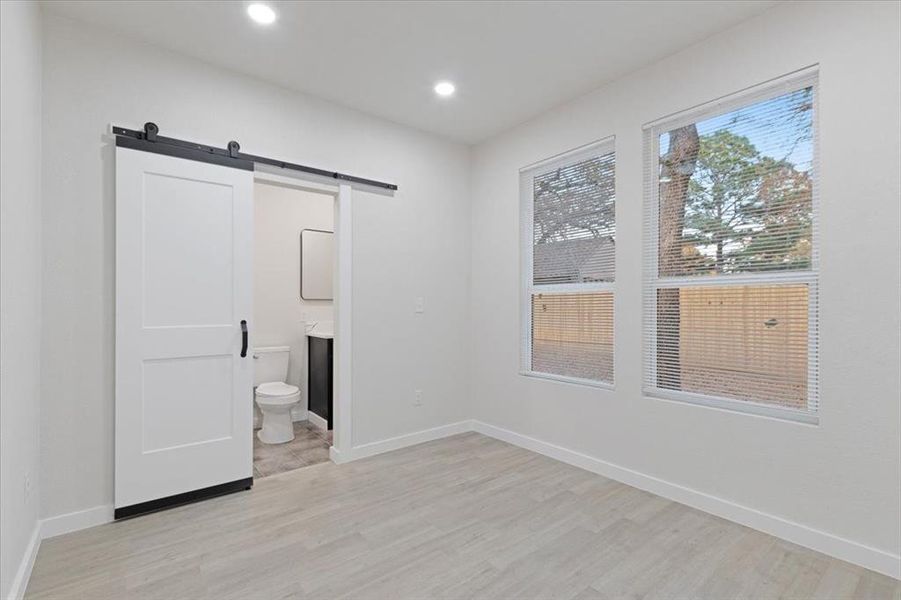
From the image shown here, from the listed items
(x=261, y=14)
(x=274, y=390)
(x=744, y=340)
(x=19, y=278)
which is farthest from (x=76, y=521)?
(x=744, y=340)

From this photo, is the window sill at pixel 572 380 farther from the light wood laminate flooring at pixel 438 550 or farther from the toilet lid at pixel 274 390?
the toilet lid at pixel 274 390

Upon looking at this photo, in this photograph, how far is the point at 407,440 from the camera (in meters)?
3.85

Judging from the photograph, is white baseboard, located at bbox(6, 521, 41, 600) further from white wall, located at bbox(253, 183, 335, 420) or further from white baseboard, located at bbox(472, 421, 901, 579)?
white baseboard, located at bbox(472, 421, 901, 579)

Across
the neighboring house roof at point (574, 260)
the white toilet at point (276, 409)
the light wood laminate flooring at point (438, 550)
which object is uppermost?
the neighboring house roof at point (574, 260)

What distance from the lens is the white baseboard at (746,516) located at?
2.04m

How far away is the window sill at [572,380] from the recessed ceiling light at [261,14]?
9.97 ft

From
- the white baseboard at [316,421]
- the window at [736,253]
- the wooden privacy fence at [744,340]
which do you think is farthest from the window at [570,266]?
the white baseboard at [316,421]

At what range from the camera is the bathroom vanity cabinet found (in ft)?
13.8

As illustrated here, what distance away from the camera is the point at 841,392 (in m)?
2.14

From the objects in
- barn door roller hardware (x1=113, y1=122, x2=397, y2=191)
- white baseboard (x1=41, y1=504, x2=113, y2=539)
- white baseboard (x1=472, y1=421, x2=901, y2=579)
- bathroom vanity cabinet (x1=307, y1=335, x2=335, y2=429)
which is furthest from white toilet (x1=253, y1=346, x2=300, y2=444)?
white baseboard (x1=472, y1=421, x2=901, y2=579)

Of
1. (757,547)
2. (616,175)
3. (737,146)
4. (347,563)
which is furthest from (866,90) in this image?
(347,563)

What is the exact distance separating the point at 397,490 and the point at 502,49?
2870mm

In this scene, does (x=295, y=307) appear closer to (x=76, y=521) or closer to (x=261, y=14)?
(x=76, y=521)

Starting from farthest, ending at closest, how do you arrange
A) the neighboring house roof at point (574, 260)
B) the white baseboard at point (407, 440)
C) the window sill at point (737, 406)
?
the white baseboard at point (407, 440) < the neighboring house roof at point (574, 260) < the window sill at point (737, 406)
